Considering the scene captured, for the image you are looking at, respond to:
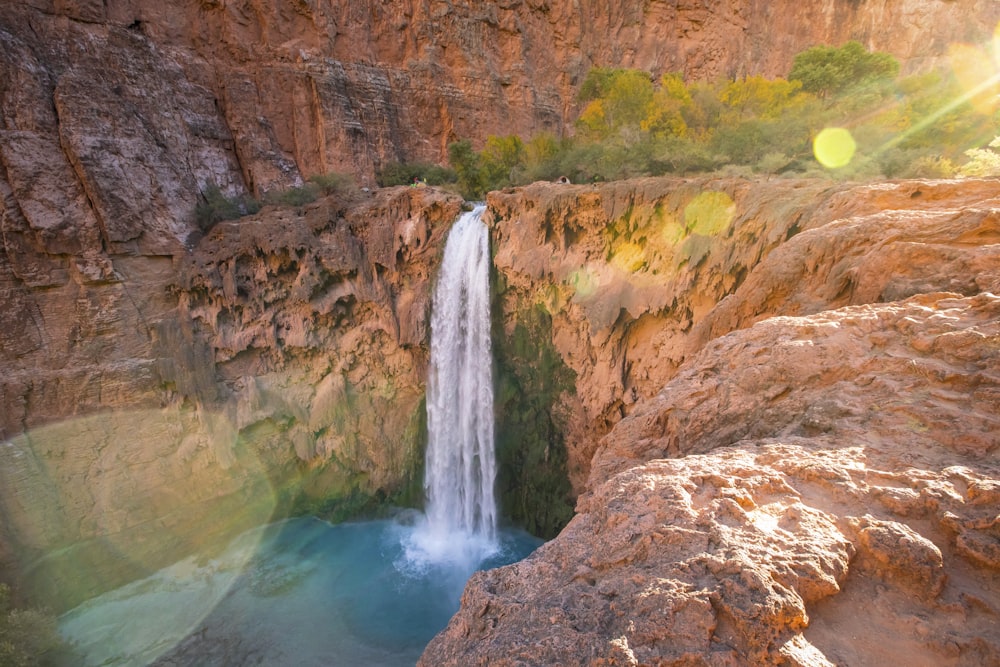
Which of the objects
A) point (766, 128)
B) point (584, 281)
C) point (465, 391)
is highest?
point (766, 128)

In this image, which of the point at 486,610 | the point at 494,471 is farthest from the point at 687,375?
the point at 494,471

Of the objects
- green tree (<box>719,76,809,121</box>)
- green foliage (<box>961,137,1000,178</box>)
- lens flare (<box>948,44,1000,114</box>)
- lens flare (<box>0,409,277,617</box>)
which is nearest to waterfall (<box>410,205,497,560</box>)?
lens flare (<box>0,409,277,617</box>)

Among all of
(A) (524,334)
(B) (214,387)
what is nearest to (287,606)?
(B) (214,387)

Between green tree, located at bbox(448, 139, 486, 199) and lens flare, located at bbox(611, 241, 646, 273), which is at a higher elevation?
green tree, located at bbox(448, 139, 486, 199)

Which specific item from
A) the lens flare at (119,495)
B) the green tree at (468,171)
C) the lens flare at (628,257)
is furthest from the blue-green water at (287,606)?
the green tree at (468,171)

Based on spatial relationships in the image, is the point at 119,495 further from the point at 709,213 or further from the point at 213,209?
the point at 709,213

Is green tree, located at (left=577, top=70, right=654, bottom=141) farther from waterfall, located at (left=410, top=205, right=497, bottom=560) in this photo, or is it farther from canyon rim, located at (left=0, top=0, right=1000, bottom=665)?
waterfall, located at (left=410, top=205, right=497, bottom=560)
